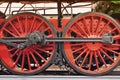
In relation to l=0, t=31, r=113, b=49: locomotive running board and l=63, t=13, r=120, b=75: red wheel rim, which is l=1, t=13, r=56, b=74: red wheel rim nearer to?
l=0, t=31, r=113, b=49: locomotive running board

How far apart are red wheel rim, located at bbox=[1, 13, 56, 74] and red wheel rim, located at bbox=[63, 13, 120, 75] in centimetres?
23

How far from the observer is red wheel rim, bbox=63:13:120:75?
3898mm

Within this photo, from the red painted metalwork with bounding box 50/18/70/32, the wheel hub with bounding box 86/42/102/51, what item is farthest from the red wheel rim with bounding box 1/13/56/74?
the wheel hub with bounding box 86/42/102/51

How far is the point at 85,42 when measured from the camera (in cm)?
390

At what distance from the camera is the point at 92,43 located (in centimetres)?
391

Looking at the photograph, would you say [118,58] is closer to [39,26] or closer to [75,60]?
[75,60]

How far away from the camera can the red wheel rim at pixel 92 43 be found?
3.90m

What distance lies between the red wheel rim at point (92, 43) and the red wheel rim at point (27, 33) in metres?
0.23

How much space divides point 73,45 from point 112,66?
507mm

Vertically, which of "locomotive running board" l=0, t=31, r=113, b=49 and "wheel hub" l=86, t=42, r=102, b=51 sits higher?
"locomotive running board" l=0, t=31, r=113, b=49

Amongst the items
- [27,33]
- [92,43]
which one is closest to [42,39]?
[27,33]

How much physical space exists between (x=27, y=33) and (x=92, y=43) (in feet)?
2.48

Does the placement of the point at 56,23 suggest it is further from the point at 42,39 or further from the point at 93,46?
the point at 93,46

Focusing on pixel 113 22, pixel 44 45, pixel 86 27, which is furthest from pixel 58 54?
pixel 113 22
